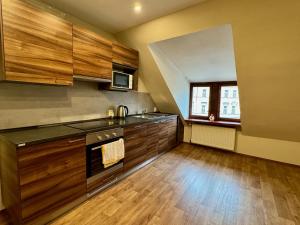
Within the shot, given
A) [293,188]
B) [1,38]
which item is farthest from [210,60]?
[1,38]

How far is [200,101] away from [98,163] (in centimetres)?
331

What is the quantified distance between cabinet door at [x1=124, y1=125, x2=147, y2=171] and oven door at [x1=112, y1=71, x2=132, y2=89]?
78cm

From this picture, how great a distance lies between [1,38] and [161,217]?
2.37 m

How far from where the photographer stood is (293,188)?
237cm

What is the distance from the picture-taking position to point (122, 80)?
9.20 ft

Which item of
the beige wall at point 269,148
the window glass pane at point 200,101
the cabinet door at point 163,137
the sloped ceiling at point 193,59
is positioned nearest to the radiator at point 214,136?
the beige wall at point 269,148

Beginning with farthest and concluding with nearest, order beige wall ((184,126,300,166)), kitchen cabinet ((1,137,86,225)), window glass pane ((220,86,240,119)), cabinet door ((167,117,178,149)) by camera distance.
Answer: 1. window glass pane ((220,86,240,119))
2. cabinet door ((167,117,178,149))
3. beige wall ((184,126,300,166))
4. kitchen cabinet ((1,137,86,225))

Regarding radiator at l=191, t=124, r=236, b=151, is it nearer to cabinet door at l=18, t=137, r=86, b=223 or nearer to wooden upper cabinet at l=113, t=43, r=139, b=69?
wooden upper cabinet at l=113, t=43, r=139, b=69

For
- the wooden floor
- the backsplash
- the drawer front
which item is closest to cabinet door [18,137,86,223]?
the wooden floor

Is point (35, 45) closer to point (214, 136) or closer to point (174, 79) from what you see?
point (174, 79)

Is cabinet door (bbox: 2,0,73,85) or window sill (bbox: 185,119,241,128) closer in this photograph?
cabinet door (bbox: 2,0,73,85)

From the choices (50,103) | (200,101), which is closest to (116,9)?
(50,103)

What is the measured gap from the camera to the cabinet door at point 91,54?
2.03 meters

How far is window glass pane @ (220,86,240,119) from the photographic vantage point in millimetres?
3830
